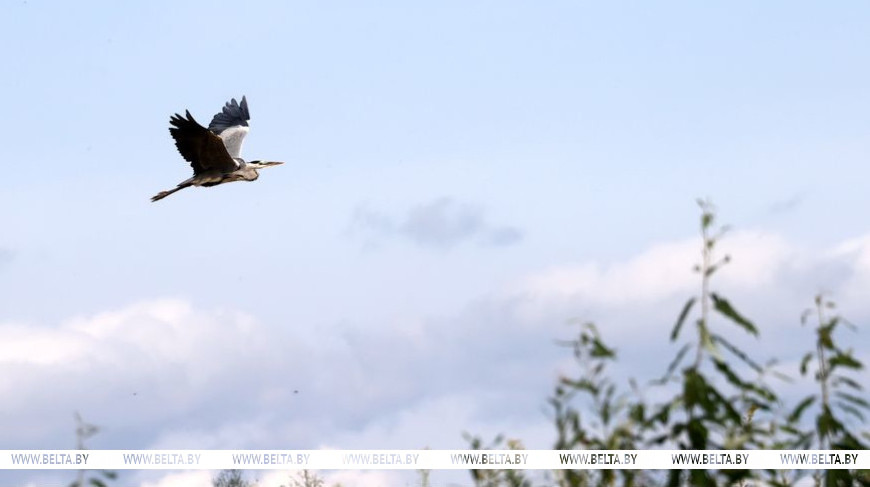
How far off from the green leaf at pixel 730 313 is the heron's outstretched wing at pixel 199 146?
28.1 meters

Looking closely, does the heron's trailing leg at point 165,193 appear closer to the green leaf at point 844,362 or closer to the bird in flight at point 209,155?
the bird in flight at point 209,155

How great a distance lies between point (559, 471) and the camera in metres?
5.52

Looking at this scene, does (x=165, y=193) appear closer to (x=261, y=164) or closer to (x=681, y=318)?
(x=261, y=164)

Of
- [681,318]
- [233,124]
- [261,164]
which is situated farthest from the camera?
[233,124]

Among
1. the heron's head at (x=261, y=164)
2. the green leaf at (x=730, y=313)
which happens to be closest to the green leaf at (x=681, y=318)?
the green leaf at (x=730, y=313)

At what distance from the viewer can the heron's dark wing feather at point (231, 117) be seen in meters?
41.2

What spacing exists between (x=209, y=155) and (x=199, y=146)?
0.64 meters

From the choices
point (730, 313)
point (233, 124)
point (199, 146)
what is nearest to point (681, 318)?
point (730, 313)

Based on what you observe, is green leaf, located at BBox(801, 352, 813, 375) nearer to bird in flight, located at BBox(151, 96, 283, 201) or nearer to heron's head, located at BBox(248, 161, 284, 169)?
bird in flight, located at BBox(151, 96, 283, 201)

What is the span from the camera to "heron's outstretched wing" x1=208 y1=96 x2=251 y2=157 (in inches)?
1556

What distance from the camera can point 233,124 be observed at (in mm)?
41219

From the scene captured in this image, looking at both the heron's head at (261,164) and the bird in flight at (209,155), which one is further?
the heron's head at (261,164)

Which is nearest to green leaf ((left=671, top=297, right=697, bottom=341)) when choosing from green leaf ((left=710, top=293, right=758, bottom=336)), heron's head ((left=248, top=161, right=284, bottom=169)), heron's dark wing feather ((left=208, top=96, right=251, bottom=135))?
green leaf ((left=710, top=293, right=758, bottom=336))

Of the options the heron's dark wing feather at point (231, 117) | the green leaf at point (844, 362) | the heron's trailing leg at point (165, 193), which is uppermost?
the heron's dark wing feather at point (231, 117)
